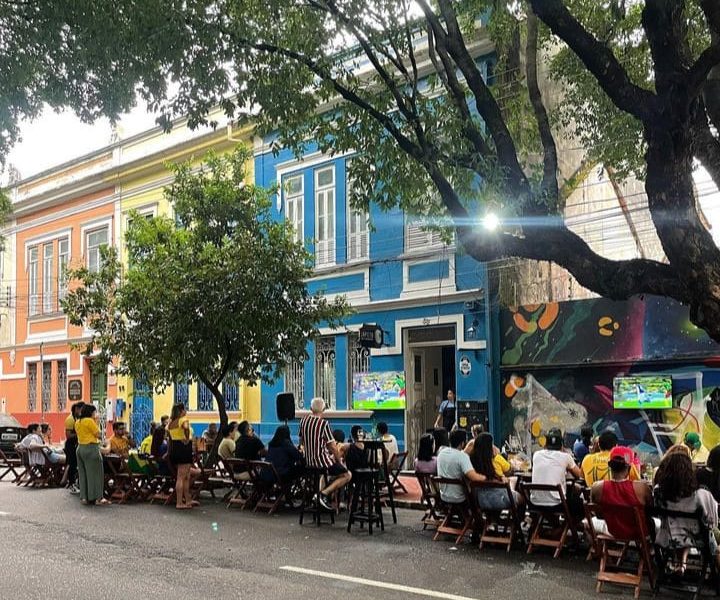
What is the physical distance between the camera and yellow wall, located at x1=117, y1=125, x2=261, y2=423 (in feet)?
68.6

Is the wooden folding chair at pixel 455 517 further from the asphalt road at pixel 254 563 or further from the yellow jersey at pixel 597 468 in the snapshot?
the yellow jersey at pixel 597 468

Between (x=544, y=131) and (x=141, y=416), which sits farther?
(x=141, y=416)

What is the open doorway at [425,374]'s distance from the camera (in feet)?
57.1

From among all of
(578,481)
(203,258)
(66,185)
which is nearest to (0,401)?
(66,185)

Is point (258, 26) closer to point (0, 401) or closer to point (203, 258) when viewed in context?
point (203, 258)

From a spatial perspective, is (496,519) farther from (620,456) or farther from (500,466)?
(620,456)

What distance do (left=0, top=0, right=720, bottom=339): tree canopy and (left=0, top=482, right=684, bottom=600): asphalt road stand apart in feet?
9.62

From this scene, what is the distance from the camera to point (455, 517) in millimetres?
10234

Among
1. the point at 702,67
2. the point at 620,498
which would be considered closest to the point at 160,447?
the point at 620,498

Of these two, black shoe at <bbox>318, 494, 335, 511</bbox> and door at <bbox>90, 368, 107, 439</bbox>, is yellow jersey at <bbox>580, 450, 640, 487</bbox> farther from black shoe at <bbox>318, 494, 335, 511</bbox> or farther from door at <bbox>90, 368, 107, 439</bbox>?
door at <bbox>90, 368, 107, 439</bbox>

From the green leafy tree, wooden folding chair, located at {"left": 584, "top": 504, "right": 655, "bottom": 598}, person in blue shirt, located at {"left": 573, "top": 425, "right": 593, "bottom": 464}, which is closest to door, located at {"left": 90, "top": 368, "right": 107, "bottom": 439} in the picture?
the green leafy tree

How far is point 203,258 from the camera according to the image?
46.0 ft

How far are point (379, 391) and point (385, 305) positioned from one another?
184 cm

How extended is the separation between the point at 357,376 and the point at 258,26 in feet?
31.1
